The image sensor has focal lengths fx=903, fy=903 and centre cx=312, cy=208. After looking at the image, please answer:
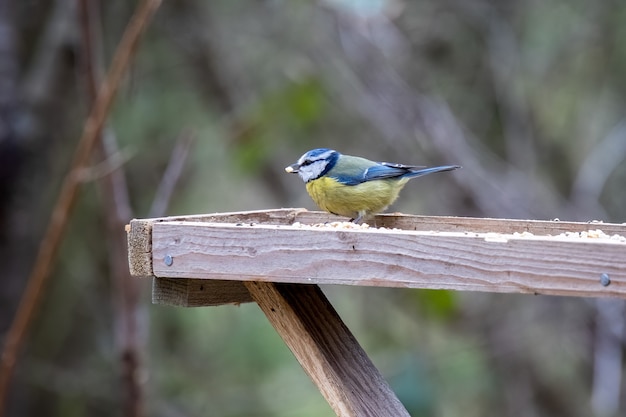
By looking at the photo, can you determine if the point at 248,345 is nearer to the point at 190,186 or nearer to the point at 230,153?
the point at 190,186

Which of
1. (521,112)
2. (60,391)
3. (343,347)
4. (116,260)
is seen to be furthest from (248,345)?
(343,347)

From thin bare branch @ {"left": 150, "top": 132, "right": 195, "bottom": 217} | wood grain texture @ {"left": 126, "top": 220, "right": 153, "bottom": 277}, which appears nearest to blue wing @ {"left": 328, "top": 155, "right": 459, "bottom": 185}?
thin bare branch @ {"left": 150, "top": 132, "right": 195, "bottom": 217}

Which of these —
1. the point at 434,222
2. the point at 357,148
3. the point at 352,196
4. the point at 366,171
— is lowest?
the point at 434,222

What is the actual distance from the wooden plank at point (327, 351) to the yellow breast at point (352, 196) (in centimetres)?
114

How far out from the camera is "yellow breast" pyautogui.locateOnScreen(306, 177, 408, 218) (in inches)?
134

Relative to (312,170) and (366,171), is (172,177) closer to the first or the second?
(312,170)

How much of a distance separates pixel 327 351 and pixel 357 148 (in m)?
4.34

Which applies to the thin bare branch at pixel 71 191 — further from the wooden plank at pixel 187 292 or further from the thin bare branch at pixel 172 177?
the wooden plank at pixel 187 292

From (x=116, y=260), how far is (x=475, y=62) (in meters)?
3.21

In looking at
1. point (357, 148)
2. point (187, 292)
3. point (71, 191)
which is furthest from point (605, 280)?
point (357, 148)

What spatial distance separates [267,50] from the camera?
636 cm

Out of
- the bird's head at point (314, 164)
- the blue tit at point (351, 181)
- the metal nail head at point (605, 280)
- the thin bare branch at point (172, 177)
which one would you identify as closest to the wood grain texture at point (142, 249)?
the metal nail head at point (605, 280)

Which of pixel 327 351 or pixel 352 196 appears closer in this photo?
pixel 327 351

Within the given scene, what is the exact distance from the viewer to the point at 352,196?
11.2 feet
